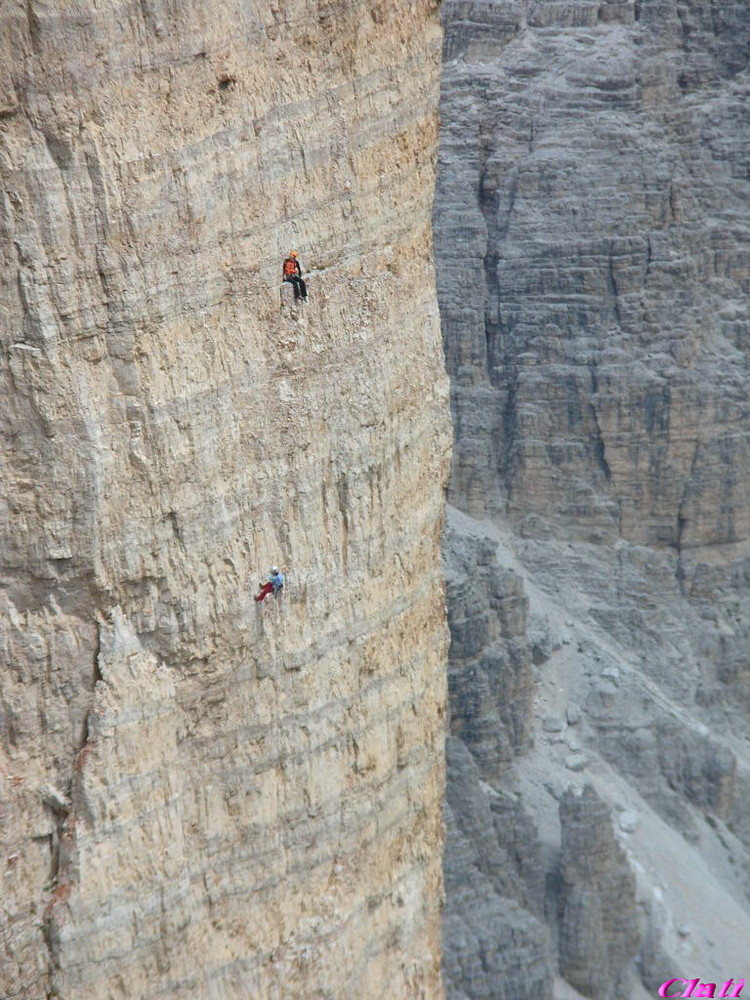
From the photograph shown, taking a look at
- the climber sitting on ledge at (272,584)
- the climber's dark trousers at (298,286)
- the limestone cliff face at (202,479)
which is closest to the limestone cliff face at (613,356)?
the limestone cliff face at (202,479)

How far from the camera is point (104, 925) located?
1241cm

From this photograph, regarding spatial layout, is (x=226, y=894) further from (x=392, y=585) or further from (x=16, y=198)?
(x=16, y=198)

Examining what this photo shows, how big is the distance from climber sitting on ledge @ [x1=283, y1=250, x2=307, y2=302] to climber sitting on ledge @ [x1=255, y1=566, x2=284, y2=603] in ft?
6.43

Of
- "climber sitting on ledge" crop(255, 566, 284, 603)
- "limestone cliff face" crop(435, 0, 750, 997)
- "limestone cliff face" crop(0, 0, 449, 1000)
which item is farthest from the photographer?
"limestone cliff face" crop(435, 0, 750, 997)

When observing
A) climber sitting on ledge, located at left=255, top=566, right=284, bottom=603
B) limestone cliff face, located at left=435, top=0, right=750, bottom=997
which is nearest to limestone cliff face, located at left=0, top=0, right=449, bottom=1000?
climber sitting on ledge, located at left=255, top=566, right=284, bottom=603

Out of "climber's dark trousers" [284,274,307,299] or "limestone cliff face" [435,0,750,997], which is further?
"limestone cliff face" [435,0,750,997]

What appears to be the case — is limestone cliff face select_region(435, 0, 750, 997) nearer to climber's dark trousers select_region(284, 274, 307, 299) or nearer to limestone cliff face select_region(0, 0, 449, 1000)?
limestone cliff face select_region(0, 0, 449, 1000)

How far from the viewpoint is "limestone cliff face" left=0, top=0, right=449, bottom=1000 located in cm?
1195

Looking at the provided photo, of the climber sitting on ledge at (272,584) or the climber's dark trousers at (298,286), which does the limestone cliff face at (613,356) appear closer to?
the climber sitting on ledge at (272,584)

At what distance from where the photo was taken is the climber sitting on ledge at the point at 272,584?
13.0m

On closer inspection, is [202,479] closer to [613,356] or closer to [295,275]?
[295,275]

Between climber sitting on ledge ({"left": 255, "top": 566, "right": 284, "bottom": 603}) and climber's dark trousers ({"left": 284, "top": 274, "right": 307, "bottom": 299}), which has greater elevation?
Answer: climber's dark trousers ({"left": 284, "top": 274, "right": 307, "bottom": 299})

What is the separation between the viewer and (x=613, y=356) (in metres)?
67.2

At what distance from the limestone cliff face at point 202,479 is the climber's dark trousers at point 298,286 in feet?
0.51
